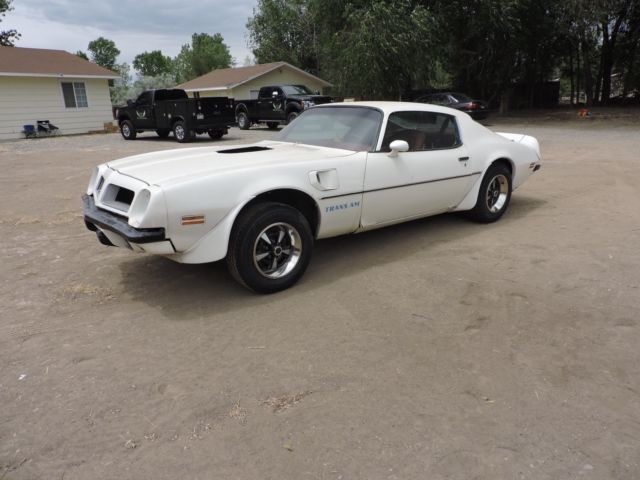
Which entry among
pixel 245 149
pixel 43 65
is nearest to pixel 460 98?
pixel 245 149

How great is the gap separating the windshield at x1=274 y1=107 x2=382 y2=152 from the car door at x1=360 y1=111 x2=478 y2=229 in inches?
5.9

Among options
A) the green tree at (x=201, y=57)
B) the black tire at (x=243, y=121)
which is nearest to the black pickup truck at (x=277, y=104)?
the black tire at (x=243, y=121)

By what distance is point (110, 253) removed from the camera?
5.20 metres

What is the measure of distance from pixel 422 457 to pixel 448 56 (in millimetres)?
25587

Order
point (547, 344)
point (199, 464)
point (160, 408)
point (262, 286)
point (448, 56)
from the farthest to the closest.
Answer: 1. point (448, 56)
2. point (262, 286)
3. point (547, 344)
4. point (160, 408)
5. point (199, 464)

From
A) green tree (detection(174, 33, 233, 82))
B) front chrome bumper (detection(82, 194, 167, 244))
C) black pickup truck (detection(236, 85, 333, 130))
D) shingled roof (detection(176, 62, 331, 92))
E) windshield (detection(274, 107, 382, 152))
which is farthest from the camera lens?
green tree (detection(174, 33, 233, 82))

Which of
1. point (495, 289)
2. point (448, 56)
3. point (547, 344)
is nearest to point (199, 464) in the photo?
point (547, 344)

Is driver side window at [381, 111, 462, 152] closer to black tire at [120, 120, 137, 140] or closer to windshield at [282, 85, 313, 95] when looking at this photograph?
windshield at [282, 85, 313, 95]

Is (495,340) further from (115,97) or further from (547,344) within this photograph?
(115,97)

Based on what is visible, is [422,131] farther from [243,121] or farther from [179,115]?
[243,121]

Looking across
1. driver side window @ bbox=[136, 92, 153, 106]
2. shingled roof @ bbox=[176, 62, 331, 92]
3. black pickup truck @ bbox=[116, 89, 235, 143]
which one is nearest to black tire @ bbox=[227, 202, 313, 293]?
black pickup truck @ bbox=[116, 89, 235, 143]

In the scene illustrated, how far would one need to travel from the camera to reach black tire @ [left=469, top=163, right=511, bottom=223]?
5867 millimetres

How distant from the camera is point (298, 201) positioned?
14.1ft

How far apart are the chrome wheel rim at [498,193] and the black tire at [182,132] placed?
527 inches
